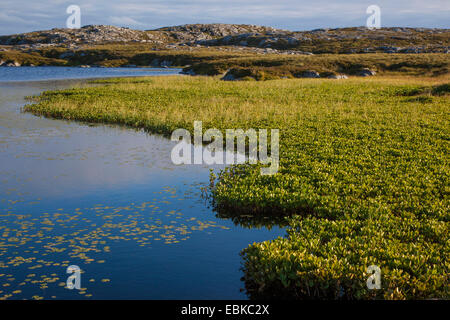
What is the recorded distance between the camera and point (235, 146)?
77.3ft

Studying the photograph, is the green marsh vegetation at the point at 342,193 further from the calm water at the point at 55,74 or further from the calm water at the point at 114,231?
the calm water at the point at 55,74

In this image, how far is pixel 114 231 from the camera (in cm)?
1230

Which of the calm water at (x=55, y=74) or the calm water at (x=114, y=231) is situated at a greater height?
the calm water at (x=55, y=74)

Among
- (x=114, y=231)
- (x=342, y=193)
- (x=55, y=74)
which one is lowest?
(x=114, y=231)

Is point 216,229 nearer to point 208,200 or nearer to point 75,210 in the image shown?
point 208,200

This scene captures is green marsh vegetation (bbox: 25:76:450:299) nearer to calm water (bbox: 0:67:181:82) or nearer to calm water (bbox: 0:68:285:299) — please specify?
calm water (bbox: 0:68:285:299)

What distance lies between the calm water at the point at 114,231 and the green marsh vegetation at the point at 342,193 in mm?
1088

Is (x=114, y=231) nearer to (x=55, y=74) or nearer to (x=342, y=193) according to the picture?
(x=342, y=193)

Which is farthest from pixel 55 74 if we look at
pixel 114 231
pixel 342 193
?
pixel 342 193

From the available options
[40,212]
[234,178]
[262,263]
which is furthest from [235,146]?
[262,263]

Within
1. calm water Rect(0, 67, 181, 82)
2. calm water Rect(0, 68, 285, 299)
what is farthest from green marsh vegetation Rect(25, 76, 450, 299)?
calm water Rect(0, 67, 181, 82)

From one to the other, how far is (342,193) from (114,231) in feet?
25.1

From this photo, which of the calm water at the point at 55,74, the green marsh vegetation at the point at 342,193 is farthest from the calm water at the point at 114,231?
the calm water at the point at 55,74

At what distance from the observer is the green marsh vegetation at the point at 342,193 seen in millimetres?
9031
